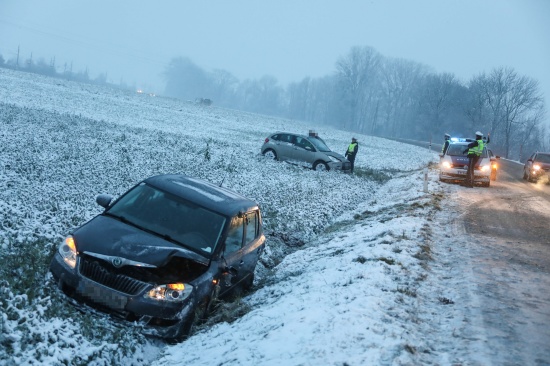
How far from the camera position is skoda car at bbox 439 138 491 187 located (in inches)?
787

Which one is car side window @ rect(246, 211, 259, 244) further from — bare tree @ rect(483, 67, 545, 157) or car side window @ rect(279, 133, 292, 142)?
bare tree @ rect(483, 67, 545, 157)

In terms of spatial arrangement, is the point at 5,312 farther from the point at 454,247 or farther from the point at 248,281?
the point at 454,247

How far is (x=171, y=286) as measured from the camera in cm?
529

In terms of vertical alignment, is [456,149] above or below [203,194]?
above

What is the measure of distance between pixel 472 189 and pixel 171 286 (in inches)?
675

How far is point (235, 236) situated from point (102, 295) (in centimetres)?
210

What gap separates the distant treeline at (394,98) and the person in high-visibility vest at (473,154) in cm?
4426

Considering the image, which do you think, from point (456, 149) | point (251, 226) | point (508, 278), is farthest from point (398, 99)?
point (251, 226)

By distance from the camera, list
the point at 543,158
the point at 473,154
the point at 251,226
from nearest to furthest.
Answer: the point at 251,226 < the point at 473,154 < the point at 543,158

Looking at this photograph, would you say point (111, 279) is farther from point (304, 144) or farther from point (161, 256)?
point (304, 144)

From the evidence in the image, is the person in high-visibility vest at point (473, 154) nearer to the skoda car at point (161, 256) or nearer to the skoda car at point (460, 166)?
the skoda car at point (460, 166)

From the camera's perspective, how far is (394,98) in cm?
13100

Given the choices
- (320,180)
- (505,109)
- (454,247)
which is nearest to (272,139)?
(320,180)

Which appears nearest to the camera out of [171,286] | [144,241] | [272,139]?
[171,286]
